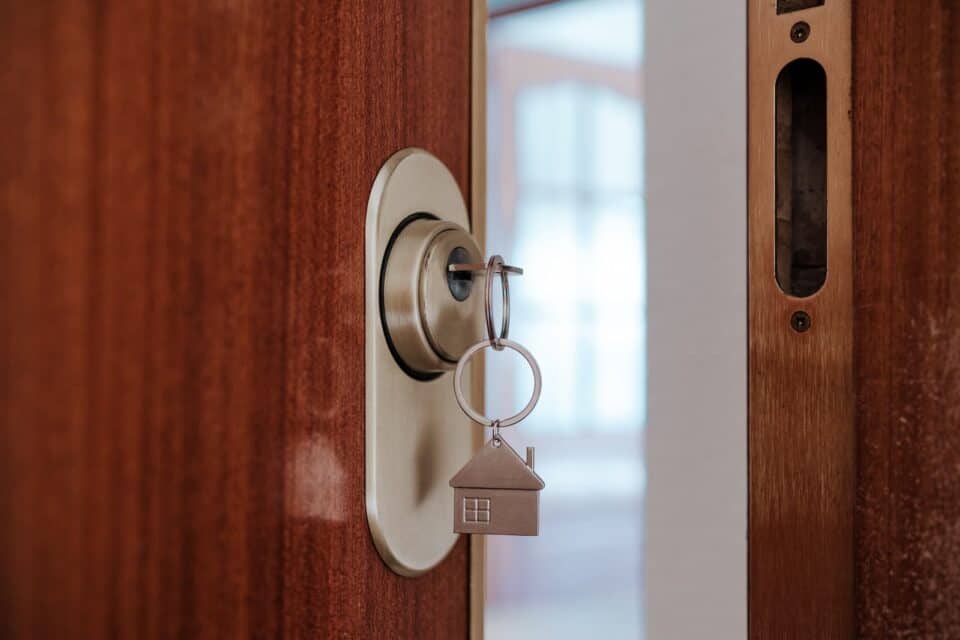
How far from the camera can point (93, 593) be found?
0.74ft

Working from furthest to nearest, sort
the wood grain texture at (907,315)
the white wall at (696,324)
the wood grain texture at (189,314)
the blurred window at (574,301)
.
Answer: the blurred window at (574,301) < the white wall at (696,324) < the wood grain texture at (907,315) < the wood grain texture at (189,314)

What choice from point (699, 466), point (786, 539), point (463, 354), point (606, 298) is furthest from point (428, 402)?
point (606, 298)

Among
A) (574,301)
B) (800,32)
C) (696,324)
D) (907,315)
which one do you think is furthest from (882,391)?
(574,301)

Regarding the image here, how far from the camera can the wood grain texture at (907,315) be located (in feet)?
1.14

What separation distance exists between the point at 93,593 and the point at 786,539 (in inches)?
11.3

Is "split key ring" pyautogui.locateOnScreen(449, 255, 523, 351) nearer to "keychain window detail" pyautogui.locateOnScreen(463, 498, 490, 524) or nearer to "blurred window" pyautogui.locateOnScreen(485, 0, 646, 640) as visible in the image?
"keychain window detail" pyautogui.locateOnScreen(463, 498, 490, 524)

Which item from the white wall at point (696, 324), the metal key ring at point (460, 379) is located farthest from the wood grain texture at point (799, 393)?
the white wall at point (696, 324)

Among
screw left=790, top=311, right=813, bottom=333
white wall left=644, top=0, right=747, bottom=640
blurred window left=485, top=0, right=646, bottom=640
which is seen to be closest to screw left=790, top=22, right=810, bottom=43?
screw left=790, top=311, right=813, bottom=333

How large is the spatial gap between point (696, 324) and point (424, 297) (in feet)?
1.05

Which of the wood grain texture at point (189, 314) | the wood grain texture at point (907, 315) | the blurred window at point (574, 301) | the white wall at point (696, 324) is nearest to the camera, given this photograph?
the wood grain texture at point (189, 314)

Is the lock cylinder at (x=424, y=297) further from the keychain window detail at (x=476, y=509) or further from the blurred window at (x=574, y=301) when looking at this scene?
the blurred window at (x=574, y=301)

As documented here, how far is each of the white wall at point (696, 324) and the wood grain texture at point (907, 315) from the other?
24 centimetres

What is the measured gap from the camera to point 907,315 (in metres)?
0.35

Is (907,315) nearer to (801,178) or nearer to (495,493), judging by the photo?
(801,178)
